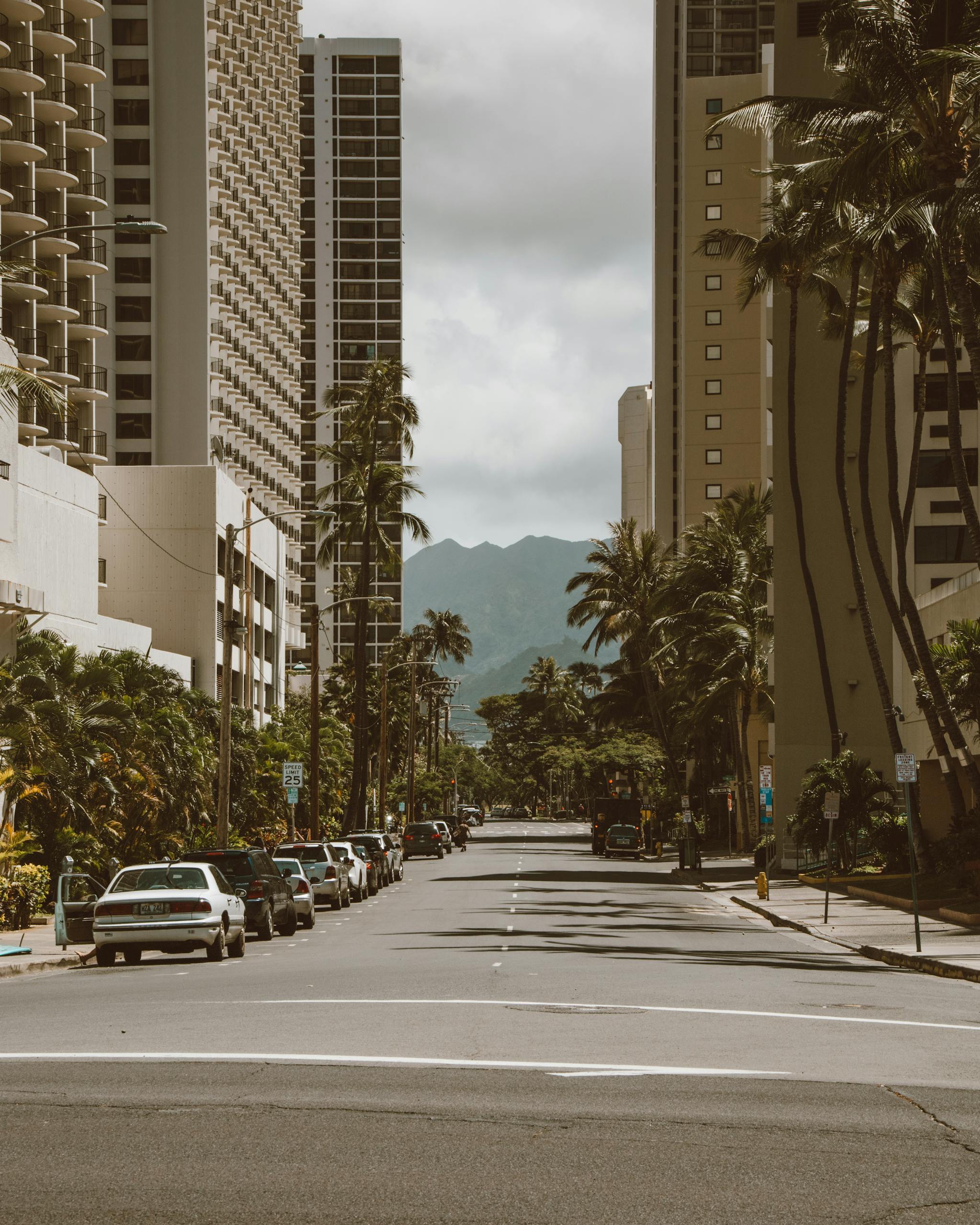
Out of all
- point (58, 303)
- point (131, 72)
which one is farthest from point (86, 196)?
point (131, 72)

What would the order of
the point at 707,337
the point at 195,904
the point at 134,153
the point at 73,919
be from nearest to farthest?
1. the point at 195,904
2. the point at 73,919
3. the point at 134,153
4. the point at 707,337

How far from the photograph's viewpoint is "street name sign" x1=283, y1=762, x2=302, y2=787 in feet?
135

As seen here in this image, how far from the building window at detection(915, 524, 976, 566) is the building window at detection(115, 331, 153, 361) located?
50906mm

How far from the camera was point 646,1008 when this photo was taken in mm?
14773

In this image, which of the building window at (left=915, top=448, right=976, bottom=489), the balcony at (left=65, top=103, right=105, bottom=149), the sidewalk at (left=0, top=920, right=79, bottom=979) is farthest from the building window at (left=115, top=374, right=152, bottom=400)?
the sidewalk at (left=0, top=920, right=79, bottom=979)

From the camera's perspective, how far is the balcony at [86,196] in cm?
7700

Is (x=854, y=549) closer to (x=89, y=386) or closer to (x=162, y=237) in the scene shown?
(x=89, y=386)

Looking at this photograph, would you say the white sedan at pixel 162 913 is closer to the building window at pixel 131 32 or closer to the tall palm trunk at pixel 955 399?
the tall palm trunk at pixel 955 399

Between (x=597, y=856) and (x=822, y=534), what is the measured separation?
2227 cm

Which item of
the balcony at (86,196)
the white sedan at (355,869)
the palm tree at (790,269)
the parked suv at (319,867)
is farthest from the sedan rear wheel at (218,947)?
the balcony at (86,196)

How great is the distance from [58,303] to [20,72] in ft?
34.0

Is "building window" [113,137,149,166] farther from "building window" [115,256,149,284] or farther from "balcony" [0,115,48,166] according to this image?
"balcony" [0,115,48,166]

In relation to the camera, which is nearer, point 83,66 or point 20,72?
point 20,72

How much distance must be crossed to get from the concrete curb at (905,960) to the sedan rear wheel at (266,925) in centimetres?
907
